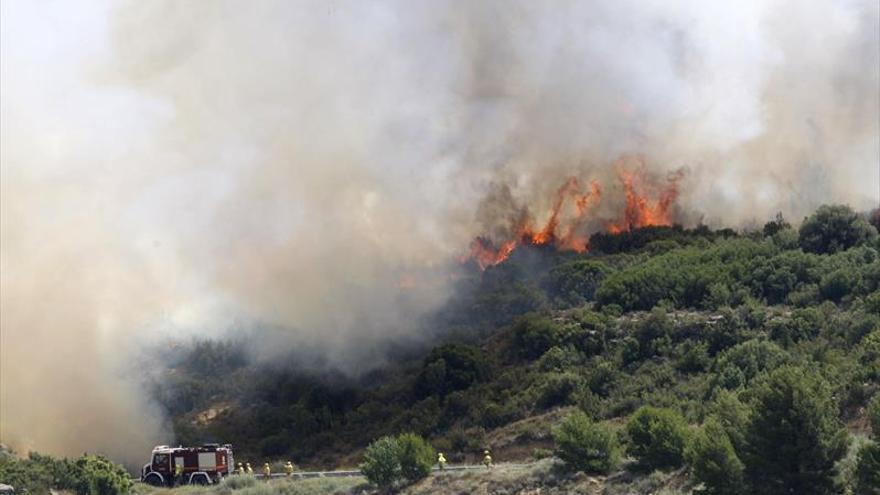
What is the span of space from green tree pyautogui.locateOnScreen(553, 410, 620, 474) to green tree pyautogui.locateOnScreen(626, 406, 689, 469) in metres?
1.03

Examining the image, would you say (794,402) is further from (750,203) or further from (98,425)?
(750,203)

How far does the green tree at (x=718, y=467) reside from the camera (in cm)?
7281

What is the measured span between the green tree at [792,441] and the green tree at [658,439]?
8212mm

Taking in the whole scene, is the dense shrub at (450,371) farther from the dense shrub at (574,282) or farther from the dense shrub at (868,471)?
the dense shrub at (868,471)

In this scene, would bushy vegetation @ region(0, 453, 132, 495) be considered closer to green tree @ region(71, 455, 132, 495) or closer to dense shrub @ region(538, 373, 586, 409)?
green tree @ region(71, 455, 132, 495)

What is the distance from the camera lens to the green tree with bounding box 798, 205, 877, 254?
121062 millimetres

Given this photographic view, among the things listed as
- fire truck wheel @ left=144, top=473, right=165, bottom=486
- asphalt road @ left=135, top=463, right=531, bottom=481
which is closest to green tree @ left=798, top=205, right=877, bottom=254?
asphalt road @ left=135, top=463, right=531, bottom=481

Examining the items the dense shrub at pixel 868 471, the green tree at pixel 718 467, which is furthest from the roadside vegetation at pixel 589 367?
the dense shrub at pixel 868 471

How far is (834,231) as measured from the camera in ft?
400

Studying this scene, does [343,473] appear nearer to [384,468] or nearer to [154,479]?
[384,468]

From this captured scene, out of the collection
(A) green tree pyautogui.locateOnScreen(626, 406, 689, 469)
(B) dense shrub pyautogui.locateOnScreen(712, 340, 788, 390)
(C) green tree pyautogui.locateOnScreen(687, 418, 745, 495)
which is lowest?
(C) green tree pyautogui.locateOnScreen(687, 418, 745, 495)

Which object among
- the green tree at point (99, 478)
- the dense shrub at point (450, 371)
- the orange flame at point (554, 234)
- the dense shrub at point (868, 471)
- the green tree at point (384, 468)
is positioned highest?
the orange flame at point (554, 234)

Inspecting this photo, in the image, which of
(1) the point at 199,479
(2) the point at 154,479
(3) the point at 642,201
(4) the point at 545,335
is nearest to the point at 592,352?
(4) the point at 545,335

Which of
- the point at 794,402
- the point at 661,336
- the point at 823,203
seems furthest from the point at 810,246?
the point at 794,402
